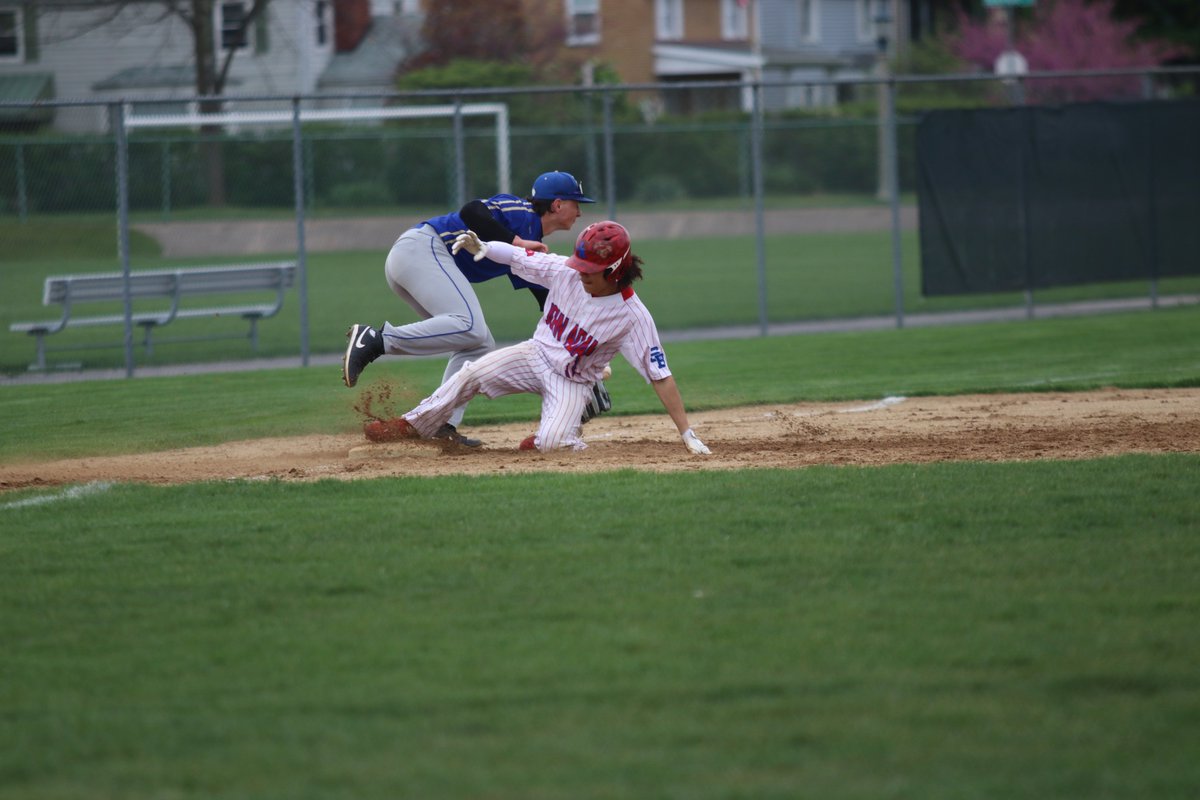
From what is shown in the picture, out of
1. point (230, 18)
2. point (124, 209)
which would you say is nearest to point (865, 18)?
point (230, 18)

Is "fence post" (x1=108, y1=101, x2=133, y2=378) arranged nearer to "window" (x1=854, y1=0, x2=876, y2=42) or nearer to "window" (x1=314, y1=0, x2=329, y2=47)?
"window" (x1=314, y1=0, x2=329, y2=47)

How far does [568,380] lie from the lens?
834 cm

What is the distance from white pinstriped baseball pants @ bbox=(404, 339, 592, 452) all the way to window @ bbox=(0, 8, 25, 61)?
34030mm

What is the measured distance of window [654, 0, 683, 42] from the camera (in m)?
45.4

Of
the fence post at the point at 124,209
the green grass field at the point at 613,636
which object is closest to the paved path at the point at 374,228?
the fence post at the point at 124,209

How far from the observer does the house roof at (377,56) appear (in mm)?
39688

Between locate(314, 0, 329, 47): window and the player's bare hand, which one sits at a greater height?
locate(314, 0, 329, 47): window

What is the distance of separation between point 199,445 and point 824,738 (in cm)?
637

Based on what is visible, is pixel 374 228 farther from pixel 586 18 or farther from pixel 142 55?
pixel 586 18

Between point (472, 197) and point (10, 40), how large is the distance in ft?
58.6

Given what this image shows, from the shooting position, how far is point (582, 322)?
26.6ft

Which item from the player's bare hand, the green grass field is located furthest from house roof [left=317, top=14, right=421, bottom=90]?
the green grass field

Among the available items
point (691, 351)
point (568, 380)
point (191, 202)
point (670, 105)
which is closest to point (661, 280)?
point (691, 351)

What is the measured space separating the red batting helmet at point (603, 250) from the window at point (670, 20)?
38903 millimetres
